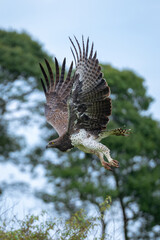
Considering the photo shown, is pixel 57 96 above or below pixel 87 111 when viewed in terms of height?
above

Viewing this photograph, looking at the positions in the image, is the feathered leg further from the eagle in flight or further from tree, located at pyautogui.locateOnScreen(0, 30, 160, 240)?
tree, located at pyautogui.locateOnScreen(0, 30, 160, 240)

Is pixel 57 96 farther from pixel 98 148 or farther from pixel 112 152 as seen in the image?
pixel 112 152

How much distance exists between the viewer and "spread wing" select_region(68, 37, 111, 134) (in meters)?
8.36

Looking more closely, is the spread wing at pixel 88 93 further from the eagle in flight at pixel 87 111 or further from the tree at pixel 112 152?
the tree at pixel 112 152

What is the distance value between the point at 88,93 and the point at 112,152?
12339 mm

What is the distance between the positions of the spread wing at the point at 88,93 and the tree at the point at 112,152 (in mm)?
11217

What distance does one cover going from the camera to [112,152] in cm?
2058

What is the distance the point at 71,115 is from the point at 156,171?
12998mm

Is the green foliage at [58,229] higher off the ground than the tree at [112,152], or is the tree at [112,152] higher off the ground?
→ the tree at [112,152]

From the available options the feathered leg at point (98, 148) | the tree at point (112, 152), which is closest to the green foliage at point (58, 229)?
the feathered leg at point (98, 148)

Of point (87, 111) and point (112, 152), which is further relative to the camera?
point (112, 152)

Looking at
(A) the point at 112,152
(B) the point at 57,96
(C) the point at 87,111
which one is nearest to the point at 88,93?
(C) the point at 87,111

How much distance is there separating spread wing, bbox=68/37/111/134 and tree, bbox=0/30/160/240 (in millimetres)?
11217

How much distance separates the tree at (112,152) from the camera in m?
20.5
